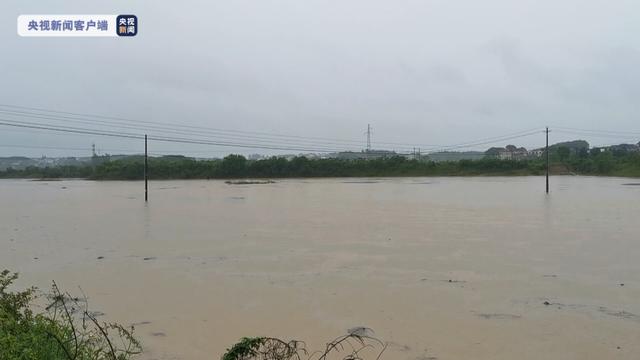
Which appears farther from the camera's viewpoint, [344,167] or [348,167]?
[348,167]

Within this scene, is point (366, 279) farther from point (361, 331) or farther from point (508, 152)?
point (508, 152)

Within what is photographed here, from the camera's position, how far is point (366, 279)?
6.50m

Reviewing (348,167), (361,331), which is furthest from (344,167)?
(361,331)

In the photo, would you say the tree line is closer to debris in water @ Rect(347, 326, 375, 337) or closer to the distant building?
the distant building

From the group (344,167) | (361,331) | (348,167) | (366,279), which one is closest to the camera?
(361,331)

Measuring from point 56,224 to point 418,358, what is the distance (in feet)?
39.5

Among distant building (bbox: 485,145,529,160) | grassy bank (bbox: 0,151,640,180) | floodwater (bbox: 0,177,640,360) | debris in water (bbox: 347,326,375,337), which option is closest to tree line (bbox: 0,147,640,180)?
grassy bank (bbox: 0,151,640,180)

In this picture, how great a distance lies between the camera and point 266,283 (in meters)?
6.40

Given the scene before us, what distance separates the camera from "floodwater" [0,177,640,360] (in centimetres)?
439

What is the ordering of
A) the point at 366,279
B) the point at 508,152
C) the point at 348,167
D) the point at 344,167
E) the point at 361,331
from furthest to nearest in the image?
the point at 508,152 < the point at 348,167 < the point at 344,167 < the point at 366,279 < the point at 361,331

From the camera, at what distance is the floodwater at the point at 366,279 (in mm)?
4395

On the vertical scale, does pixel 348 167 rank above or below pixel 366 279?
above

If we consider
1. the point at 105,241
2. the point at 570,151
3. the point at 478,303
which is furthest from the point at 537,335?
the point at 570,151

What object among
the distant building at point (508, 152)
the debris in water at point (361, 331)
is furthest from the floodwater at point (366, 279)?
the distant building at point (508, 152)
